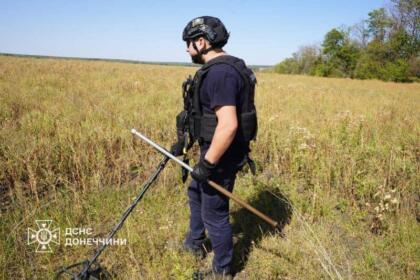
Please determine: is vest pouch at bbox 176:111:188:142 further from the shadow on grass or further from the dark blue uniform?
the shadow on grass

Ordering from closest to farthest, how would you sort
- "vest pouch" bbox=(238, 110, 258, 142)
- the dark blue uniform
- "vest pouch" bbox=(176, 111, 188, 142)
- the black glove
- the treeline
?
1. the dark blue uniform
2. the black glove
3. "vest pouch" bbox=(238, 110, 258, 142)
4. "vest pouch" bbox=(176, 111, 188, 142)
5. the treeline

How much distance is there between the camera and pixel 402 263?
2.78 m

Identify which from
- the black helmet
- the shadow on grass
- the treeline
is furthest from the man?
the treeline

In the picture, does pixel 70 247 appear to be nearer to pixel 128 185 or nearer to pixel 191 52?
pixel 128 185

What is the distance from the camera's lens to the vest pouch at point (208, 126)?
235cm

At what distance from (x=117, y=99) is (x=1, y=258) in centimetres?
687

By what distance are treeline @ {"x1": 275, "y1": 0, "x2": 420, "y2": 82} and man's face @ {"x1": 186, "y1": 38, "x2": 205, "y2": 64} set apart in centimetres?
4197

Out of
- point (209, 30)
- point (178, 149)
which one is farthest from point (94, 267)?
point (209, 30)

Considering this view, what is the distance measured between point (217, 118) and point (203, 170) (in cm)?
41

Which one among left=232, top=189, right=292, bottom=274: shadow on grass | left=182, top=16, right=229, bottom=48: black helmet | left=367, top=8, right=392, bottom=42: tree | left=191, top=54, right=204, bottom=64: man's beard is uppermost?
left=367, top=8, right=392, bottom=42: tree

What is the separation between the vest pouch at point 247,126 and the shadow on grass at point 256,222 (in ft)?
3.98

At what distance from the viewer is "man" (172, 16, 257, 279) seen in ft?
7.05

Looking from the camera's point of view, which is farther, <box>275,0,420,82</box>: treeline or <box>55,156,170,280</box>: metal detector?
<box>275,0,420,82</box>: treeline

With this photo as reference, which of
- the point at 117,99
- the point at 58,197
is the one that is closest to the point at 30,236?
the point at 58,197
